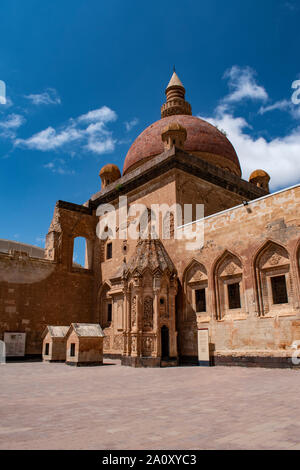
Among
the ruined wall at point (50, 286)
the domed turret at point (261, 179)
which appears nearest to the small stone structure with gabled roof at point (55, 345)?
the ruined wall at point (50, 286)

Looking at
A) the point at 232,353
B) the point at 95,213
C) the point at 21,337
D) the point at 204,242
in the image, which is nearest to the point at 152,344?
the point at 232,353

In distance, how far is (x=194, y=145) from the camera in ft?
72.6

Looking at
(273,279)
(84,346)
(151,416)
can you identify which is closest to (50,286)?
(84,346)

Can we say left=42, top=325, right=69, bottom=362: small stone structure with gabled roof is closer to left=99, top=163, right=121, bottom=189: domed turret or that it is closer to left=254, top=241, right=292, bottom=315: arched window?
left=254, top=241, right=292, bottom=315: arched window

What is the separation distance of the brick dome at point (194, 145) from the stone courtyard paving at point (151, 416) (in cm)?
1656

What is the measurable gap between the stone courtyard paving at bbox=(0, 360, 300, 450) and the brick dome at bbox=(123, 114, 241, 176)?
16.6 metres

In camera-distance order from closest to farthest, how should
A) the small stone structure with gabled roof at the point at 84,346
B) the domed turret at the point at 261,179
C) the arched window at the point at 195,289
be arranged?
the small stone structure with gabled roof at the point at 84,346
the arched window at the point at 195,289
the domed turret at the point at 261,179

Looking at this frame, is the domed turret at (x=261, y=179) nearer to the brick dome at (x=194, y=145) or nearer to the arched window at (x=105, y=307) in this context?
the brick dome at (x=194, y=145)

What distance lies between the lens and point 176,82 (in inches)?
1101

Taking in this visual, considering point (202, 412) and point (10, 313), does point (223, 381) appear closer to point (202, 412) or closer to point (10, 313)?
point (202, 412)

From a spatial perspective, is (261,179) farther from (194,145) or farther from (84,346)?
(84,346)

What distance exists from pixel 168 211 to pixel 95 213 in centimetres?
749

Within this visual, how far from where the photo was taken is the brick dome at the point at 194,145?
22.2 m

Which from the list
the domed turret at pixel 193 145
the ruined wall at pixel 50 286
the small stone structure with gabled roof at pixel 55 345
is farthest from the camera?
the domed turret at pixel 193 145
